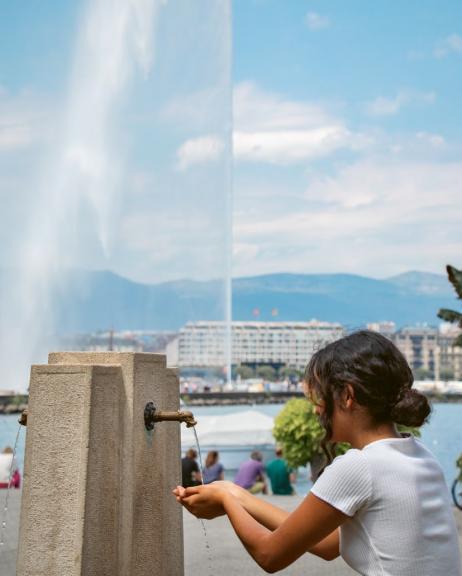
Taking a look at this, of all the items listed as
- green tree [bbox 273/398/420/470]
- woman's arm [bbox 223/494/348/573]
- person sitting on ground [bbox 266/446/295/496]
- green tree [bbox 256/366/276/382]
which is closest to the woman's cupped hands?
woman's arm [bbox 223/494/348/573]

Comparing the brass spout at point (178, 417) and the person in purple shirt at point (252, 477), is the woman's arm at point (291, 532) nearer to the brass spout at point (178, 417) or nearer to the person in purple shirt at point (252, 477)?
the brass spout at point (178, 417)

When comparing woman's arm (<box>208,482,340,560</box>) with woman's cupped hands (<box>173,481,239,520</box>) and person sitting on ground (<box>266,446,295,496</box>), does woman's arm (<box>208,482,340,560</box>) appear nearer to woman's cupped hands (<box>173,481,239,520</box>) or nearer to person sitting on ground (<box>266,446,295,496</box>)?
woman's cupped hands (<box>173,481,239,520</box>)

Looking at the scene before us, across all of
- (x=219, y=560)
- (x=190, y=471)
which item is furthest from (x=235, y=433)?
(x=219, y=560)

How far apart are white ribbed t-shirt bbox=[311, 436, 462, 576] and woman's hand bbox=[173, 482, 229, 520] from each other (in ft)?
1.43

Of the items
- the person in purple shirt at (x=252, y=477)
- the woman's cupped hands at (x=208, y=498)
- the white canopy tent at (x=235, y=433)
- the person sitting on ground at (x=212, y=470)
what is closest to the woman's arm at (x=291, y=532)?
the woman's cupped hands at (x=208, y=498)

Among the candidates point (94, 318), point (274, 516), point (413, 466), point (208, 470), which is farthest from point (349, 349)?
point (94, 318)

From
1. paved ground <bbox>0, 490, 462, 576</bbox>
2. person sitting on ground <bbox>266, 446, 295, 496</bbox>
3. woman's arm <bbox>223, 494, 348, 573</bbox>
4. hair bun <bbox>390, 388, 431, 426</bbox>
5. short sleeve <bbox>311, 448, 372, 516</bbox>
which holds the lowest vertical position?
paved ground <bbox>0, 490, 462, 576</bbox>

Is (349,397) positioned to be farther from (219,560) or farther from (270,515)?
(219,560)

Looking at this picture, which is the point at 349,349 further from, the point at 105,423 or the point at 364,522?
the point at 105,423

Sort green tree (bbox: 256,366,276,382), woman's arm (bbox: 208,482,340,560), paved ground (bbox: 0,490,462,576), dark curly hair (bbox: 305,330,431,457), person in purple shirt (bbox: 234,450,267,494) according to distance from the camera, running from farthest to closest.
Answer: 1. green tree (bbox: 256,366,276,382)
2. person in purple shirt (bbox: 234,450,267,494)
3. paved ground (bbox: 0,490,462,576)
4. woman's arm (bbox: 208,482,340,560)
5. dark curly hair (bbox: 305,330,431,457)

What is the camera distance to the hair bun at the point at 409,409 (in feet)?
7.57

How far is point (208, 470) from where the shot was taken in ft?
52.3

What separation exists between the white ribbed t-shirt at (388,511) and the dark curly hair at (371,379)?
0.39ft

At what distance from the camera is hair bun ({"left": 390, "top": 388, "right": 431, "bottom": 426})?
231cm
